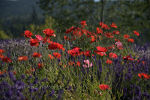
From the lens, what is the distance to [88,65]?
226cm

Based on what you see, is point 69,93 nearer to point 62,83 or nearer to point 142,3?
point 62,83

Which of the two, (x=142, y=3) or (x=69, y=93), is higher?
(x=142, y=3)

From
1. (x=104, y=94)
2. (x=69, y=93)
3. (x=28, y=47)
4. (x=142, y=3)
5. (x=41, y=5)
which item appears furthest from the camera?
(x=41, y=5)

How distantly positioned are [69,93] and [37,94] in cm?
45

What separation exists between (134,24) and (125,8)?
123 inches

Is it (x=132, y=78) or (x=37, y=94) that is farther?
(x=132, y=78)

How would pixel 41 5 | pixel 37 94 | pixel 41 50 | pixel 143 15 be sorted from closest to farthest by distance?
pixel 37 94 → pixel 41 50 → pixel 143 15 → pixel 41 5

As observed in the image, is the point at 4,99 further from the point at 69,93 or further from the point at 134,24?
the point at 134,24

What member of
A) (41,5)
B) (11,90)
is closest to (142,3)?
(41,5)


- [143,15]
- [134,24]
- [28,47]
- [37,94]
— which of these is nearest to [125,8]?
[143,15]

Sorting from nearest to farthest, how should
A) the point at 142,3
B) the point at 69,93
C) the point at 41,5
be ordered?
the point at 69,93 → the point at 142,3 → the point at 41,5

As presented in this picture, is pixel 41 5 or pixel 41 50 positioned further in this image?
pixel 41 5

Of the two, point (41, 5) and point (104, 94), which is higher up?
point (41, 5)

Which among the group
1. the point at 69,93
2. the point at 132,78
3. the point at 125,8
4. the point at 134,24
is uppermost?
the point at 125,8
